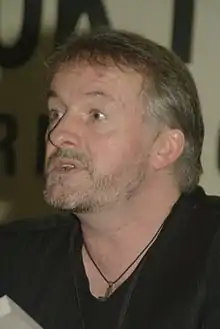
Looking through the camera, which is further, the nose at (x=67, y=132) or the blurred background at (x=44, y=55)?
the blurred background at (x=44, y=55)

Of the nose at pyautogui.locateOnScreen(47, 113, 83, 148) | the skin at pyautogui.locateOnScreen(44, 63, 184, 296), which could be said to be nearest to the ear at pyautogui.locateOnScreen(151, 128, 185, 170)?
the skin at pyautogui.locateOnScreen(44, 63, 184, 296)

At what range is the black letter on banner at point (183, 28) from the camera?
150 centimetres

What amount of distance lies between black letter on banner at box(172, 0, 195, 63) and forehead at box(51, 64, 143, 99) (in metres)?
0.51

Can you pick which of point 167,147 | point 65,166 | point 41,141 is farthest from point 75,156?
point 41,141

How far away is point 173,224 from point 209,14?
0.63 metres

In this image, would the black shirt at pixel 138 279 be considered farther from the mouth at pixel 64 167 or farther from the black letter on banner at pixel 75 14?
the black letter on banner at pixel 75 14

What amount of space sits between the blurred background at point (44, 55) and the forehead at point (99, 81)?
502mm

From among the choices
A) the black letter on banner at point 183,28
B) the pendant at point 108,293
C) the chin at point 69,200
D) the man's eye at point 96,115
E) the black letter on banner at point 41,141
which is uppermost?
the man's eye at point 96,115

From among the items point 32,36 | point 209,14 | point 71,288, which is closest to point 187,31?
point 209,14

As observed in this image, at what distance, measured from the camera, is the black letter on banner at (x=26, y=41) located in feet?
5.00

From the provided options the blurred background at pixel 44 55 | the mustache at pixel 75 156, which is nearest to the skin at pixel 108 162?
the mustache at pixel 75 156

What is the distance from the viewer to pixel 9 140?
154 cm

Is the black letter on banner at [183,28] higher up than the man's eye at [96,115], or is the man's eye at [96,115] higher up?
the man's eye at [96,115]

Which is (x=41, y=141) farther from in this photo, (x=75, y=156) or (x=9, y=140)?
(x=75, y=156)
